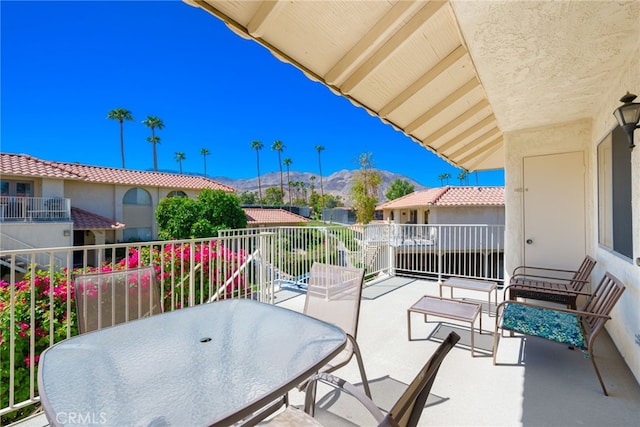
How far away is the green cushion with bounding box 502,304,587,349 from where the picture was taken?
8.10 ft

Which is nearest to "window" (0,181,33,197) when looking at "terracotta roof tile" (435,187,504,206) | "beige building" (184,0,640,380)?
"beige building" (184,0,640,380)

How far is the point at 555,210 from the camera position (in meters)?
4.21

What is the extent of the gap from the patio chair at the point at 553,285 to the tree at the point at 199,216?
511 inches

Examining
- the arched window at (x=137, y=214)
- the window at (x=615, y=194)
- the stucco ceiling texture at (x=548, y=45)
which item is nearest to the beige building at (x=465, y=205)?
the window at (x=615, y=194)

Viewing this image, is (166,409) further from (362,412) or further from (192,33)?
(192,33)

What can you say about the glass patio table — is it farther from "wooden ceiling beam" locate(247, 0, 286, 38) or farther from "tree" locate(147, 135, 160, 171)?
"tree" locate(147, 135, 160, 171)

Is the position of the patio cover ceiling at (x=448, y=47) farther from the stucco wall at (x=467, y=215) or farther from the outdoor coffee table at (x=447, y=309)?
the stucco wall at (x=467, y=215)

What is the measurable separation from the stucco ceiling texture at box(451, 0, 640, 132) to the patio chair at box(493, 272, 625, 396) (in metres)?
1.99

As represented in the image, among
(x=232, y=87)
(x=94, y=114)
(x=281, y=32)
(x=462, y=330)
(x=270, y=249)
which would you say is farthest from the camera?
(x=94, y=114)

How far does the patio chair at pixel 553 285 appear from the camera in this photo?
3.37 metres

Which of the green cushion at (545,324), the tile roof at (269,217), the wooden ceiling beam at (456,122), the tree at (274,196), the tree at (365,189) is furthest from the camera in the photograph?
the tree at (274,196)

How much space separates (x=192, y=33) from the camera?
18703mm

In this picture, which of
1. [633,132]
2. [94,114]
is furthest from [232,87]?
[633,132]

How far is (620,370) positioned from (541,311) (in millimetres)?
713
